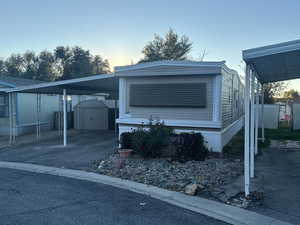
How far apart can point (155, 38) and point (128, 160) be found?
31.1 meters

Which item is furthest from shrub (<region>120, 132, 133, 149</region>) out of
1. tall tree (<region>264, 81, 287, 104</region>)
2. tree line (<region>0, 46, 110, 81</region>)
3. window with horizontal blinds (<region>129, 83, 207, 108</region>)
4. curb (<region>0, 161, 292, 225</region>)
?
tree line (<region>0, 46, 110, 81</region>)

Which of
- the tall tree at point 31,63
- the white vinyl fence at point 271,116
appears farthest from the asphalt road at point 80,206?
the tall tree at point 31,63

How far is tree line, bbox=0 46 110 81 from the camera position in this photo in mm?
37750


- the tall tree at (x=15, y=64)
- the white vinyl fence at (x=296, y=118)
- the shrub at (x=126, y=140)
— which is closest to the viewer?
the shrub at (x=126, y=140)

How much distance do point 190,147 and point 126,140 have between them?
2.12 metres

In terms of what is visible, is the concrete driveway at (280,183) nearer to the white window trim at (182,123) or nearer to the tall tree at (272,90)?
the white window trim at (182,123)

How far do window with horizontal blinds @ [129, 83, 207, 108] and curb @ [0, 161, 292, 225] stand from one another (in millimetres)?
3357

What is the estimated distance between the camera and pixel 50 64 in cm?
3919

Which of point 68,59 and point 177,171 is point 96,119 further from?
point 68,59

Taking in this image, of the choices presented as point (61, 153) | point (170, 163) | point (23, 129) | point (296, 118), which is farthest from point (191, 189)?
point (296, 118)

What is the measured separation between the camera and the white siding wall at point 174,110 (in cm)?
859

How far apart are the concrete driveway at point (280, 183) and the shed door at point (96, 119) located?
32.7 feet

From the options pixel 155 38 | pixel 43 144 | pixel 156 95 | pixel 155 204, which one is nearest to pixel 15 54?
pixel 155 38

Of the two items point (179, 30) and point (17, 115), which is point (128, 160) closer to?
point (17, 115)
